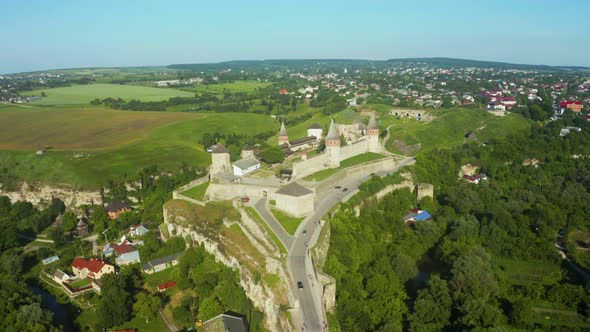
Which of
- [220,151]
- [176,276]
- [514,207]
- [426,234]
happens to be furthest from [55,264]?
[514,207]

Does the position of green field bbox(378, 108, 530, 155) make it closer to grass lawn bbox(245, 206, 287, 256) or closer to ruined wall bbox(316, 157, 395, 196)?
ruined wall bbox(316, 157, 395, 196)

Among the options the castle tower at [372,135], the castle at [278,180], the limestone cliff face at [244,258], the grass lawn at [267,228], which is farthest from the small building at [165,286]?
the castle tower at [372,135]

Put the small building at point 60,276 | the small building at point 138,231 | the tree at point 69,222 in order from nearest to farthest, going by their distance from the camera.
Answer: the small building at point 60,276 → the small building at point 138,231 → the tree at point 69,222

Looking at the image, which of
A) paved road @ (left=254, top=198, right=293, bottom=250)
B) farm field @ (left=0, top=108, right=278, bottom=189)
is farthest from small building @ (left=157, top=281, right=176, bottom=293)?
farm field @ (left=0, top=108, right=278, bottom=189)

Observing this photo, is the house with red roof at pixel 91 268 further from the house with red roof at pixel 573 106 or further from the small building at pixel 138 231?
the house with red roof at pixel 573 106

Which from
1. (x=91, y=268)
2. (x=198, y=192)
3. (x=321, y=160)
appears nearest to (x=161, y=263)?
(x=91, y=268)

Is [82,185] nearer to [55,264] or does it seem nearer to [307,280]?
[55,264]
